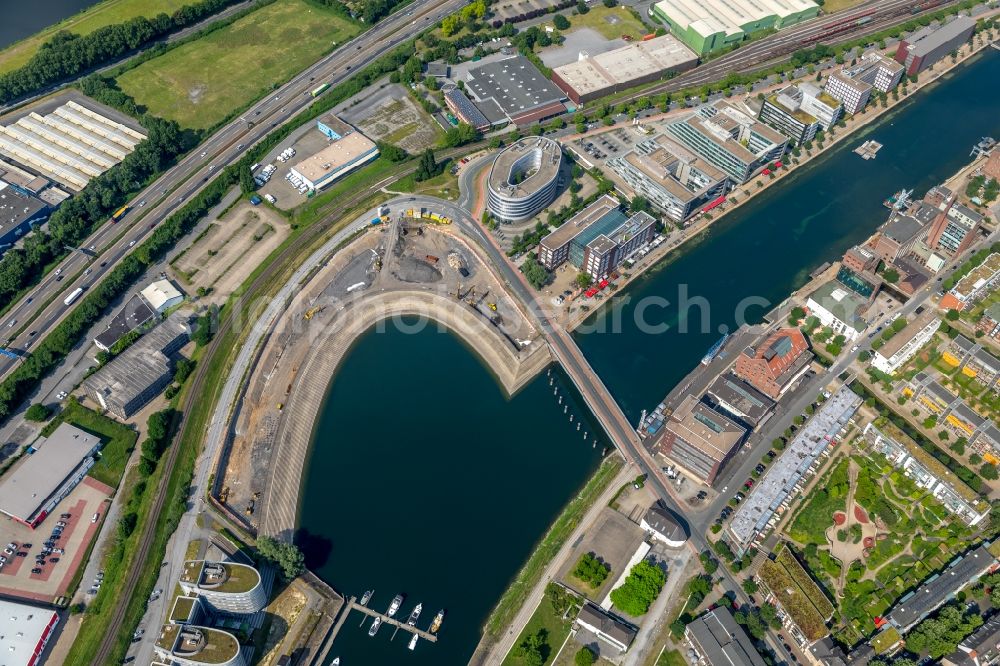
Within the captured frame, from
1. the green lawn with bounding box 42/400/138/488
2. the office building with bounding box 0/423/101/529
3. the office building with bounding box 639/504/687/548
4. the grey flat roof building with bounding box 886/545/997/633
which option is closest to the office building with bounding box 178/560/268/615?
the green lawn with bounding box 42/400/138/488

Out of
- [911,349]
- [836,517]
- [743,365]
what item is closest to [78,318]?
[743,365]

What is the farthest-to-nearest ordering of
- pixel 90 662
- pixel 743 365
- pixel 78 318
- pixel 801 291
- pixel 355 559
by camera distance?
pixel 801 291 → pixel 78 318 → pixel 743 365 → pixel 355 559 → pixel 90 662

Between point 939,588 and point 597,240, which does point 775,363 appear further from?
point 939,588

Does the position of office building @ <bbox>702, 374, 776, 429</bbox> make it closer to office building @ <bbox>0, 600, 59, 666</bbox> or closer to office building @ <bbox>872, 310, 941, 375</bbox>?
office building @ <bbox>872, 310, 941, 375</bbox>

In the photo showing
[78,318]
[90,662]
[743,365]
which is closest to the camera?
[90,662]

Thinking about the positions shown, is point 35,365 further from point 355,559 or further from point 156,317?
point 355,559

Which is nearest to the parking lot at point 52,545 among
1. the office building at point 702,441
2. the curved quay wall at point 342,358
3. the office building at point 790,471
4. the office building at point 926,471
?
the curved quay wall at point 342,358

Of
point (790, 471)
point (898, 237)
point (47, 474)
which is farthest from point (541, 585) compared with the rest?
point (898, 237)
